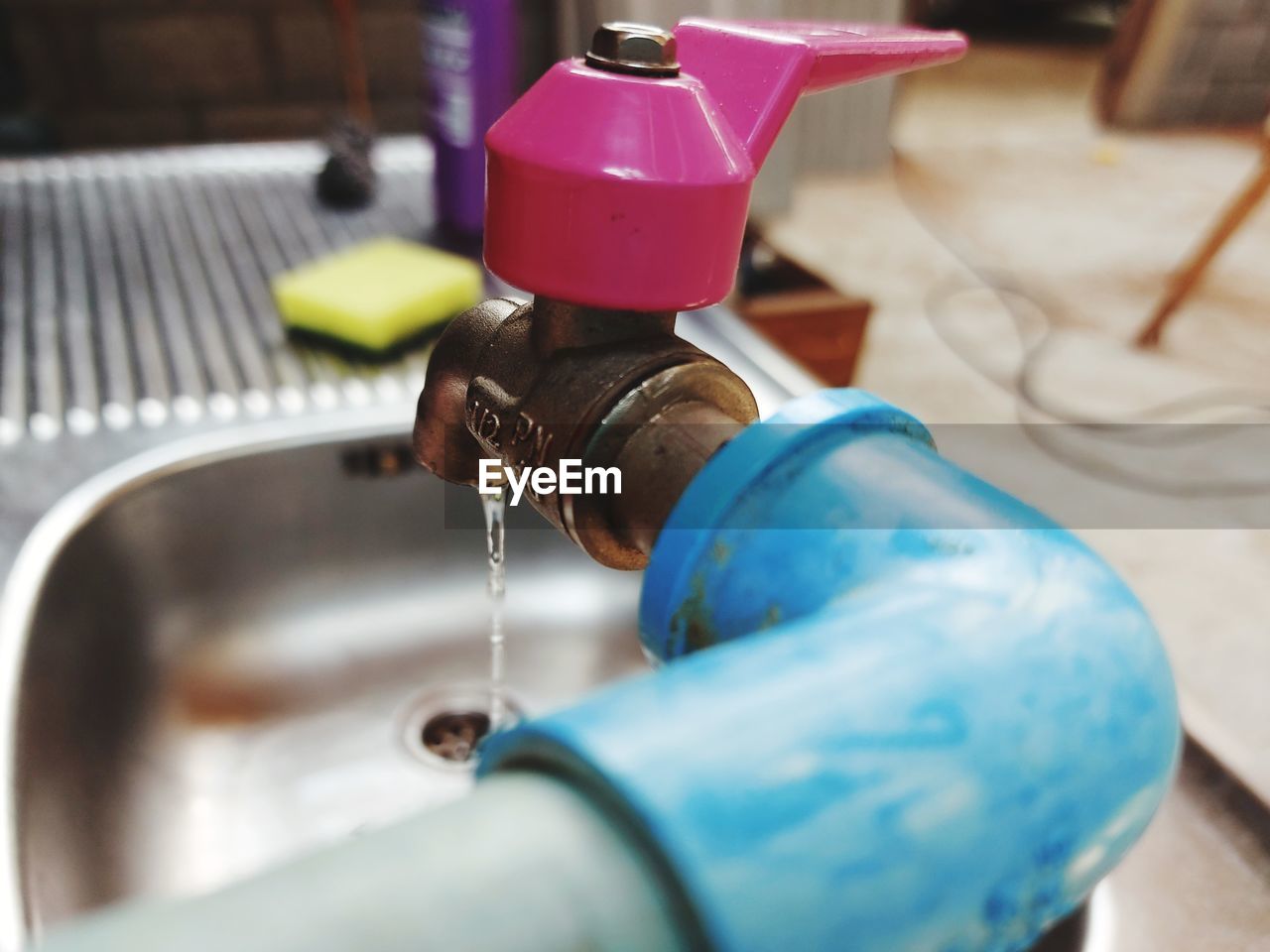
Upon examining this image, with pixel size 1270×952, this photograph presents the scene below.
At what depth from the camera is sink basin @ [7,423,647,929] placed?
525 millimetres

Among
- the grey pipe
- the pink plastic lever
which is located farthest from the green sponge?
the grey pipe

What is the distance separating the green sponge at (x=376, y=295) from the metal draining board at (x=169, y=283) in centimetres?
2

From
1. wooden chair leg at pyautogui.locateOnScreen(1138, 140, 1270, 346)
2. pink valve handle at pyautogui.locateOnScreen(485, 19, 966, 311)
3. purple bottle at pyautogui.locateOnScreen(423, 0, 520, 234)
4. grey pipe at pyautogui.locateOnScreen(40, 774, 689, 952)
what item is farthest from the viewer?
wooden chair leg at pyautogui.locateOnScreen(1138, 140, 1270, 346)

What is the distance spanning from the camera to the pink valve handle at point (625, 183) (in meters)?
0.27

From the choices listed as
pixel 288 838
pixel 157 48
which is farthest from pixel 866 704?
pixel 157 48

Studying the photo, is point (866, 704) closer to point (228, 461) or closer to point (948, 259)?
point (228, 461)

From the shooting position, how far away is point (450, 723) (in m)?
0.66

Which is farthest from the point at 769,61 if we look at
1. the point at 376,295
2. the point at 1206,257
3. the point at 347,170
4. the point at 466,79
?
the point at 1206,257

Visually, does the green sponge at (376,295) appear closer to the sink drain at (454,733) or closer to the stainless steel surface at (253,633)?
the stainless steel surface at (253,633)

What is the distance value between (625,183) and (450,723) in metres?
0.48

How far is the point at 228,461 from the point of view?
63 centimetres

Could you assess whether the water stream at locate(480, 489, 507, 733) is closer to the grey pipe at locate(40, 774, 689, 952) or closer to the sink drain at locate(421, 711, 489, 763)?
the sink drain at locate(421, 711, 489, 763)

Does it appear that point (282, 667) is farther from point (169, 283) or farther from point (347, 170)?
point (347, 170)

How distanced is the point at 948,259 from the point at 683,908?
1.49 m
